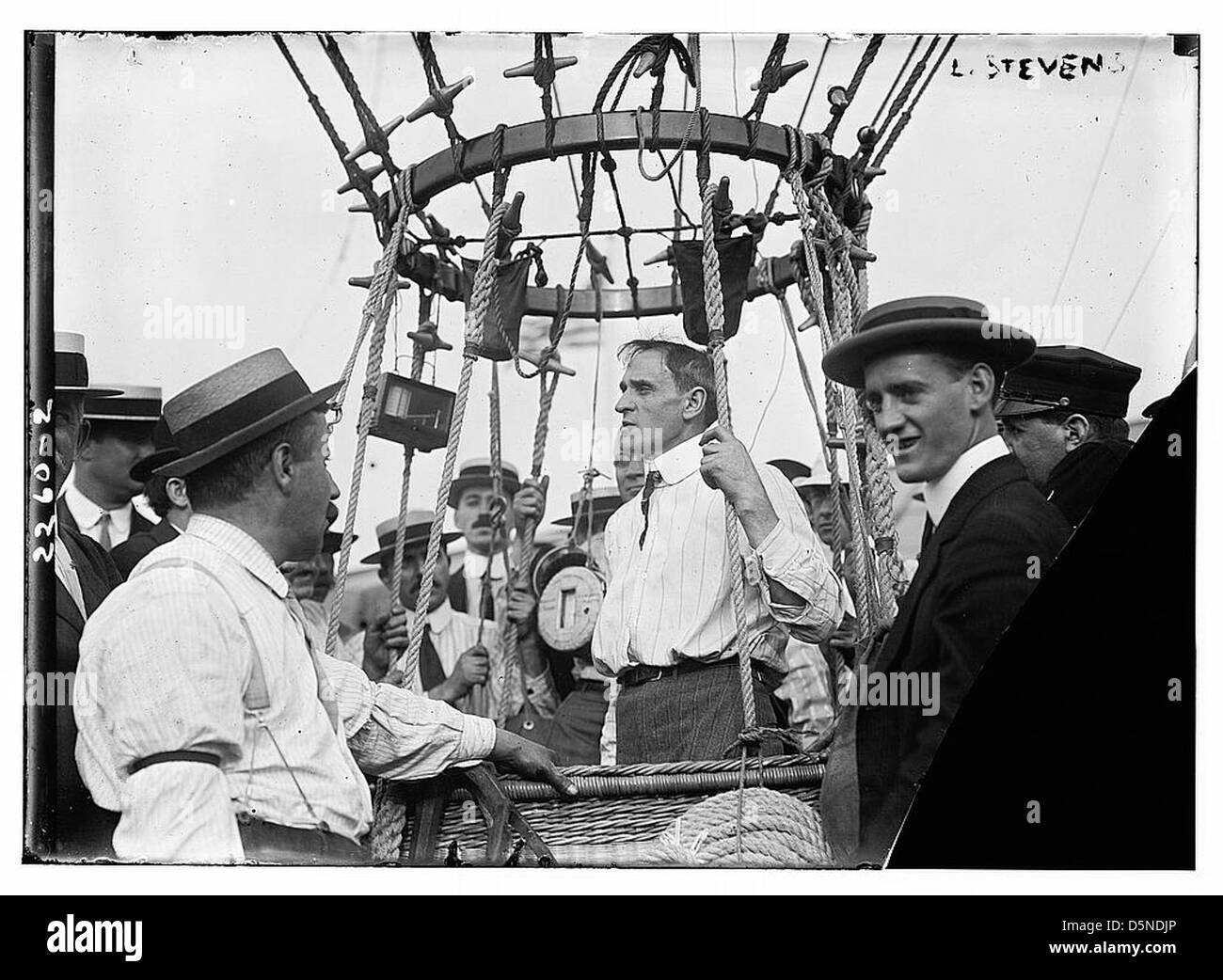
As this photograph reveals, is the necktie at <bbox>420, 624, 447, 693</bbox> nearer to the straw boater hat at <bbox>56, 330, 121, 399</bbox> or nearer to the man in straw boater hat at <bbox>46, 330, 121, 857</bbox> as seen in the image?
the man in straw boater hat at <bbox>46, 330, 121, 857</bbox>

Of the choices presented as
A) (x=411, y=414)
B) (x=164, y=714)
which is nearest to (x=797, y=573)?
(x=411, y=414)

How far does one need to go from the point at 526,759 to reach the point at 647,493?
0.64 meters

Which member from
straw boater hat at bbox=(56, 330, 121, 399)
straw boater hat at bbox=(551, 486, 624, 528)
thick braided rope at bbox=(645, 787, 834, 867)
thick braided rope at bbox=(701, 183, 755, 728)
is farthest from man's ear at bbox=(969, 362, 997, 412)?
straw boater hat at bbox=(56, 330, 121, 399)

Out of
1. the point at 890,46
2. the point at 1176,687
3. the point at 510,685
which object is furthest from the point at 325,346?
the point at 1176,687

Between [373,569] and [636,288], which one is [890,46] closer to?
[636,288]

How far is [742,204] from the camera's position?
368cm

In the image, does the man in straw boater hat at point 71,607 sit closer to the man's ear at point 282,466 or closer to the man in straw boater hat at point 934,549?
the man's ear at point 282,466

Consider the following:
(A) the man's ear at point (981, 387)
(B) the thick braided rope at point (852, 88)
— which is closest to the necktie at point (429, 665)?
(A) the man's ear at point (981, 387)

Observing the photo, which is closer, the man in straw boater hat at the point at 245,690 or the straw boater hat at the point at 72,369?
the man in straw boater hat at the point at 245,690

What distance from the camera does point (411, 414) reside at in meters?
3.64

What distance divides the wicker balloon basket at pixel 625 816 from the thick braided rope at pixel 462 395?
32 centimetres

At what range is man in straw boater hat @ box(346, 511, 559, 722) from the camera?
365cm

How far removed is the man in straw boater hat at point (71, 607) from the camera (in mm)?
3613
